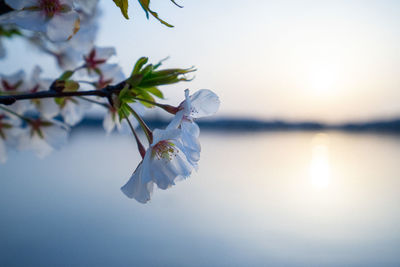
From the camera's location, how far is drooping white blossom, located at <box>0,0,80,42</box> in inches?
13.1

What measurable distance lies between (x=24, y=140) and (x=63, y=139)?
9 cm

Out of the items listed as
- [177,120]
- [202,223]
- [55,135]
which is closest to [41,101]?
[55,135]

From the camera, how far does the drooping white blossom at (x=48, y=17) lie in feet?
1.09

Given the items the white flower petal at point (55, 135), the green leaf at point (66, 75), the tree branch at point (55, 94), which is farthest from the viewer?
the white flower petal at point (55, 135)

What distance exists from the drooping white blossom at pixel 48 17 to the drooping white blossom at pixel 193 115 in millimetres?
159

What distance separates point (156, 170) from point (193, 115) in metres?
0.09

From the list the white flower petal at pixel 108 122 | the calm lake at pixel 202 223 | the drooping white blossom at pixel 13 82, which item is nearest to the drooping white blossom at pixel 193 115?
the white flower petal at pixel 108 122

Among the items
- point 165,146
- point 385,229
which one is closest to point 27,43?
point 165,146

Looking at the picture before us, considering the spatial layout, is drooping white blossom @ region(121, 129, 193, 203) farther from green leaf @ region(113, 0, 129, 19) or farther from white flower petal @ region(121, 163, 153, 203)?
green leaf @ region(113, 0, 129, 19)

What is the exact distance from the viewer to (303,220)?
313cm

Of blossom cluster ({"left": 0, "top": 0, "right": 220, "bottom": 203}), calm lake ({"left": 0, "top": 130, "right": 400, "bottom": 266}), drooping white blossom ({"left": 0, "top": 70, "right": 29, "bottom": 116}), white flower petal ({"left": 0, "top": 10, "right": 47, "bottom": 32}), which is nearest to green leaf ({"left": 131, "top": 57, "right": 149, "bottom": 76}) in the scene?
blossom cluster ({"left": 0, "top": 0, "right": 220, "bottom": 203})

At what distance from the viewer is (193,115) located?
1.27ft

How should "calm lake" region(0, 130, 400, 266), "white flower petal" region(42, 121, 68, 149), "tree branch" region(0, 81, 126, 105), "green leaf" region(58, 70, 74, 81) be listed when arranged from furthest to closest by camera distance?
1. "calm lake" region(0, 130, 400, 266)
2. "white flower petal" region(42, 121, 68, 149)
3. "green leaf" region(58, 70, 74, 81)
4. "tree branch" region(0, 81, 126, 105)

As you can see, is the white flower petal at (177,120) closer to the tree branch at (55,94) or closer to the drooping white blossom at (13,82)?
the tree branch at (55,94)
